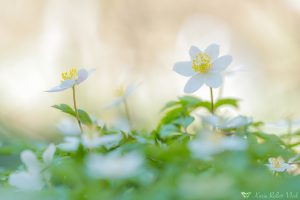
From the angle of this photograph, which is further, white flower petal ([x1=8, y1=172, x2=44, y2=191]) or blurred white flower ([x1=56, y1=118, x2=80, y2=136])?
blurred white flower ([x1=56, y1=118, x2=80, y2=136])

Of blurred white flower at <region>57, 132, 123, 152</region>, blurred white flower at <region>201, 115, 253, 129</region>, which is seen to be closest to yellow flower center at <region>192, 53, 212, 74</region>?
blurred white flower at <region>201, 115, 253, 129</region>

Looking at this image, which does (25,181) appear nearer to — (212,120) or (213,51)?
(212,120)

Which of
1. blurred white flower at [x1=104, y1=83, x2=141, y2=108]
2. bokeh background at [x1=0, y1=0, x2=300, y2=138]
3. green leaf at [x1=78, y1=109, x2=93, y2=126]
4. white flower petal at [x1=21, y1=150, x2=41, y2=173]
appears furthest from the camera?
bokeh background at [x1=0, y1=0, x2=300, y2=138]

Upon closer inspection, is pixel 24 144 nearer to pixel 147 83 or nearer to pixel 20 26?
pixel 147 83

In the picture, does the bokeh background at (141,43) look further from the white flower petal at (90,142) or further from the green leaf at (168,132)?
the white flower petal at (90,142)

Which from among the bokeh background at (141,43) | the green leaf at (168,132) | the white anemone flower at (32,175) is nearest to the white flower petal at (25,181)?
the white anemone flower at (32,175)

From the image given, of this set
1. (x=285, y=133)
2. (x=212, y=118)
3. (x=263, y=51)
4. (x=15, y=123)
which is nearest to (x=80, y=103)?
(x=15, y=123)

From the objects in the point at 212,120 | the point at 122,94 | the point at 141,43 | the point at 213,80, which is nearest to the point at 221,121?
the point at 212,120

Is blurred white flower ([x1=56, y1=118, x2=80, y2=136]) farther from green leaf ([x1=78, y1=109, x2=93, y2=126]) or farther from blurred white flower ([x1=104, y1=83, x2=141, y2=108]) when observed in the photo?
blurred white flower ([x1=104, y1=83, x2=141, y2=108])
